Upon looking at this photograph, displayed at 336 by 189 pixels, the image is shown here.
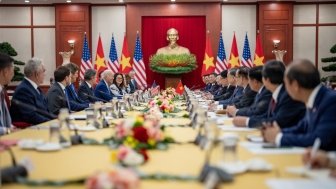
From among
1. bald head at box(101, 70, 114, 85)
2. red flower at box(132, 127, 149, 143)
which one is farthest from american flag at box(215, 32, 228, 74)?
red flower at box(132, 127, 149, 143)

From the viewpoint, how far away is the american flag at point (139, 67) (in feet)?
40.8

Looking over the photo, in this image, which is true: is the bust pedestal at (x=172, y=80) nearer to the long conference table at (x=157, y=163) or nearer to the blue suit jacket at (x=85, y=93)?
the blue suit jacket at (x=85, y=93)

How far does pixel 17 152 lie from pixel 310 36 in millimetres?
12227

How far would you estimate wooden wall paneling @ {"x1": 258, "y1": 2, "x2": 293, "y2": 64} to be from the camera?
13172 mm

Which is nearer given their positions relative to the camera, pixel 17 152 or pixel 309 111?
pixel 17 152

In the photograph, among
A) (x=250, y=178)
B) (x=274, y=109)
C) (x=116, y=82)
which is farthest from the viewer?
(x=116, y=82)

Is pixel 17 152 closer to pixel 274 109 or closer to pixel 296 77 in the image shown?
pixel 296 77

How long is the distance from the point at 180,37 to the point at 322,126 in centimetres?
1137

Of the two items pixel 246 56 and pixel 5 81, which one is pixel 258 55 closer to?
pixel 246 56

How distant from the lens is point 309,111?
9.64 ft

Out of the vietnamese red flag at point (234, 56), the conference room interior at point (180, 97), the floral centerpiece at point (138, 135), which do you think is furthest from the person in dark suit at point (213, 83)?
the floral centerpiece at point (138, 135)

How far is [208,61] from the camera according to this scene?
13.2 meters

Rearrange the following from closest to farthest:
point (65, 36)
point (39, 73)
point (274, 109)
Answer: point (274, 109), point (39, 73), point (65, 36)

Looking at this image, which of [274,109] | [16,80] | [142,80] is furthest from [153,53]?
[274,109]
